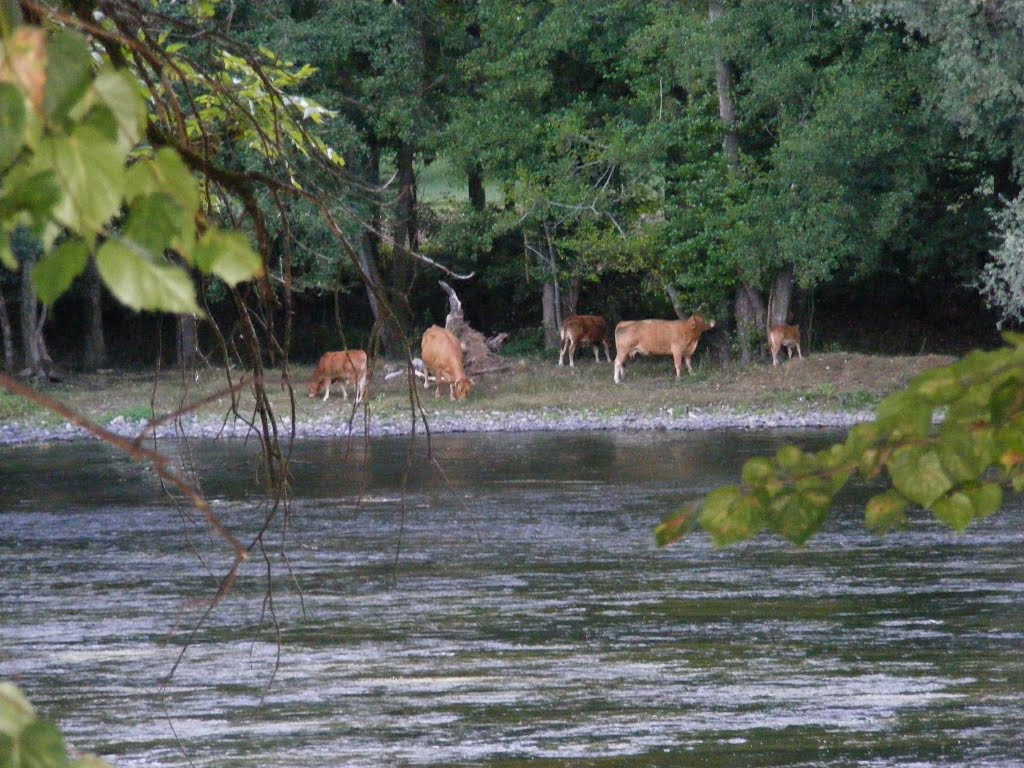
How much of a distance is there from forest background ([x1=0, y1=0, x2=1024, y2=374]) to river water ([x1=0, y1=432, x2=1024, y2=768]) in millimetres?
9297

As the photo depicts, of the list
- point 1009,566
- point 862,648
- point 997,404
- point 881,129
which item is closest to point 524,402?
point 881,129

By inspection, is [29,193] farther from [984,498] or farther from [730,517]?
[984,498]

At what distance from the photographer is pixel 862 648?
912 cm

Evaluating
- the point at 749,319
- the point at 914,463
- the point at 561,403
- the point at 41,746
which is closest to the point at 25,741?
the point at 41,746

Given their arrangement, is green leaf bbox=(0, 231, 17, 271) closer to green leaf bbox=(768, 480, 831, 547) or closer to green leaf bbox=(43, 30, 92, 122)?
green leaf bbox=(43, 30, 92, 122)

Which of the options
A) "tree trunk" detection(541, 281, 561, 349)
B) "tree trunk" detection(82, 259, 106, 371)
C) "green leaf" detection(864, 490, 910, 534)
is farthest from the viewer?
"tree trunk" detection(541, 281, 561, 349)

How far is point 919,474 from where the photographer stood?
1.97m

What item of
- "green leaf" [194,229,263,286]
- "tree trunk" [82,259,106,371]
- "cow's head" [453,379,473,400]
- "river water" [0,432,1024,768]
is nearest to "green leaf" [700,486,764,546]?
"green leaf" [194,229,263,286]

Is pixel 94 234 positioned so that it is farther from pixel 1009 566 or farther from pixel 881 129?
pixel 881 129

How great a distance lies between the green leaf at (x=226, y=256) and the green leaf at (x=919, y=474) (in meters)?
0.99

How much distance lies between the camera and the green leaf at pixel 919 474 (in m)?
1.96

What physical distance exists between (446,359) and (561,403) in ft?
7.04

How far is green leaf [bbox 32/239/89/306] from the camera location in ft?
4.15

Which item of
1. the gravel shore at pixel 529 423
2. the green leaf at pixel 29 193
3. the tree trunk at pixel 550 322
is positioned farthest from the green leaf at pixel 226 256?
the tree trunk at pixel 550 322
